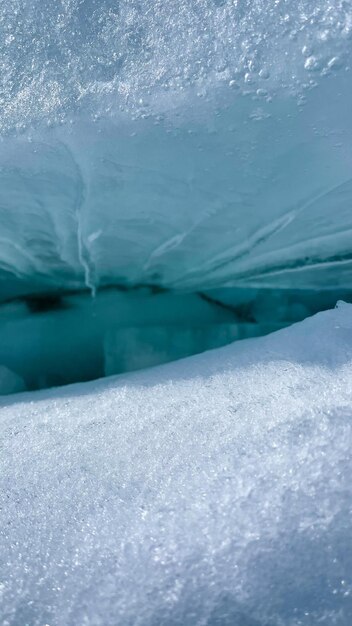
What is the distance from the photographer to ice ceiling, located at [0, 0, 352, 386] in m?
0.54

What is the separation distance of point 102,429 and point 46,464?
68mm

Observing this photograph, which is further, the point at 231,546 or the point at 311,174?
the point at 311,174

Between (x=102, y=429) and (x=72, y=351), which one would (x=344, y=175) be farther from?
(x=72, y=351)

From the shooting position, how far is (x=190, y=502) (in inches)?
20.5

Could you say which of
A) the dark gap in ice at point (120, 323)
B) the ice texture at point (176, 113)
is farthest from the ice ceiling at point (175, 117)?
the dark gap in ice at point (120, 323)

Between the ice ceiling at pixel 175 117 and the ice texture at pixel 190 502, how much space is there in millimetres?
201

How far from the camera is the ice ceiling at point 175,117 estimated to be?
54 cm

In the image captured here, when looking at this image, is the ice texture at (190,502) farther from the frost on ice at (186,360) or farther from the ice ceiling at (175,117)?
the ice ceiling at (175,117)

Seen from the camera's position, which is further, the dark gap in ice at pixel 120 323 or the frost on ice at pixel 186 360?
the dark gap in ice at pixel 120 323

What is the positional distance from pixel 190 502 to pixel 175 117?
379 mm

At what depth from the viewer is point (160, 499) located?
525mm

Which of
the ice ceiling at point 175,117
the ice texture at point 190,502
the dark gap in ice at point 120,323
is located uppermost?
the ice ceiling at point 175,117

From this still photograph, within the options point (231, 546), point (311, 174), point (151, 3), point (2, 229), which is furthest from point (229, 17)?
point (231, 546)

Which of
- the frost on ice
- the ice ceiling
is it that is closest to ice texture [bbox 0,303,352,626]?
the frost on ice
